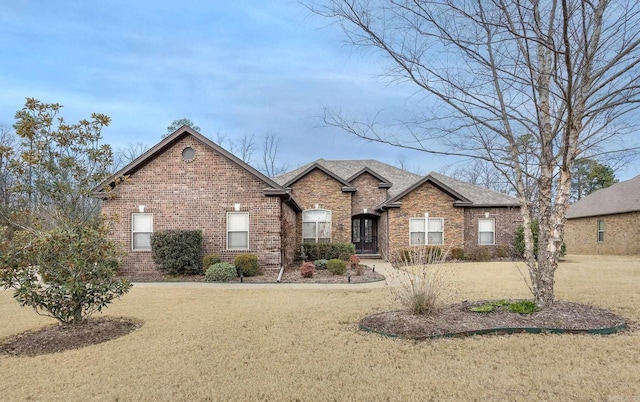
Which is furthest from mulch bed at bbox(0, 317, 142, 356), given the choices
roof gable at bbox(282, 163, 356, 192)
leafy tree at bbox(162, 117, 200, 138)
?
leafy tree at bbox(162, 117, 200, 138)

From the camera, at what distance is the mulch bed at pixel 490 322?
6.24 metres

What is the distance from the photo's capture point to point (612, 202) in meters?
26.9

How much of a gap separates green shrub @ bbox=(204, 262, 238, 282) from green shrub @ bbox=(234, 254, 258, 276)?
0.36 meters

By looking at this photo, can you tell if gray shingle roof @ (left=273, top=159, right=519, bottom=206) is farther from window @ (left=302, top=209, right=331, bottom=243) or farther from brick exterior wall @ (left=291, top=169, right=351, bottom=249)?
window @ (left=302, top=209, right=331, bottom=243)

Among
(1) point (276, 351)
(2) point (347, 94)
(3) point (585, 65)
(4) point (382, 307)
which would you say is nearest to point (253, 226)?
(4) point (382, 307)

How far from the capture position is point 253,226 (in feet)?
49.1

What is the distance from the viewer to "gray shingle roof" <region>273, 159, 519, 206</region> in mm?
21781

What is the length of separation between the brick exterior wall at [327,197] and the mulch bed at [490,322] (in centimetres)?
1417

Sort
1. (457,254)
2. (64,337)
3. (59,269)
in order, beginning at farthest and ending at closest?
(457,254) < (59,269) < (64,337)

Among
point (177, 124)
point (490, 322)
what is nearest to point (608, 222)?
point (490, 322)

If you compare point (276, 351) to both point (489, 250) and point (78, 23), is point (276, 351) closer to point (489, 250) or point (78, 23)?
point (78, 23)

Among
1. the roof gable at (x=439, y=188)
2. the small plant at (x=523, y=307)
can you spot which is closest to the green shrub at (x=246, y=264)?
the small plant at (x=523, y=307)

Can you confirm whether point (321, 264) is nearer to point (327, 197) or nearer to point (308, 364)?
point (327, 197)

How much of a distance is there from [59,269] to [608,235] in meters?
30.2
